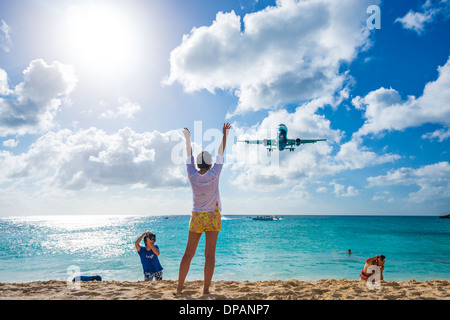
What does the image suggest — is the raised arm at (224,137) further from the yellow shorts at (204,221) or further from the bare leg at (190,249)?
the bare leg at (190,249)

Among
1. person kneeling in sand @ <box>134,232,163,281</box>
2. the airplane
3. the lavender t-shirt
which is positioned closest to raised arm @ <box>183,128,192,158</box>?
the lavender t-shirt

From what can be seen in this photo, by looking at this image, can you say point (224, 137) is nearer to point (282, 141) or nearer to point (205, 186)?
point (205, 186)

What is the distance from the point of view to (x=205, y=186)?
3.44 metres

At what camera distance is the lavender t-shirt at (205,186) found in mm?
3420

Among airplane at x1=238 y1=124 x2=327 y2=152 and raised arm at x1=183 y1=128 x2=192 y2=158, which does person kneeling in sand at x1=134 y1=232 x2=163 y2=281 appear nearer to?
raised arm at x1=183 y1=128 x2=192 y2=158

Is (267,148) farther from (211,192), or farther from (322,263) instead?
(211,192)

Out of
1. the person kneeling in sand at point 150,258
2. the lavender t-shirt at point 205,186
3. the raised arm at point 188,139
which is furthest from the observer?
the person kneeling in sand at point 150,258

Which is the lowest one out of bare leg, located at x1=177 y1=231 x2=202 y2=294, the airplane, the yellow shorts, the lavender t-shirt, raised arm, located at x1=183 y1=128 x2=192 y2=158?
bare leg, located at x1=177 y1=231 x2=202 y2=294

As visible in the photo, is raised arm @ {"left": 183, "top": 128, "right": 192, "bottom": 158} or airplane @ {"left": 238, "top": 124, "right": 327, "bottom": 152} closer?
raised arm @ {"left": 183, "top": 128, "right": 192, "bottom": 158}

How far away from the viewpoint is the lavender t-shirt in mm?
3420

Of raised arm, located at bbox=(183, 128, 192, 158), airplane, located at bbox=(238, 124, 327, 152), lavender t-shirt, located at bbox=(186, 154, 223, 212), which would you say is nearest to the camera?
lavender t-shirt, located at bbox=(186, 154, 223, 212)

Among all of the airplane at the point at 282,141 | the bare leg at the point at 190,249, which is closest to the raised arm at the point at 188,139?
the bare leg at the point at 190,249
